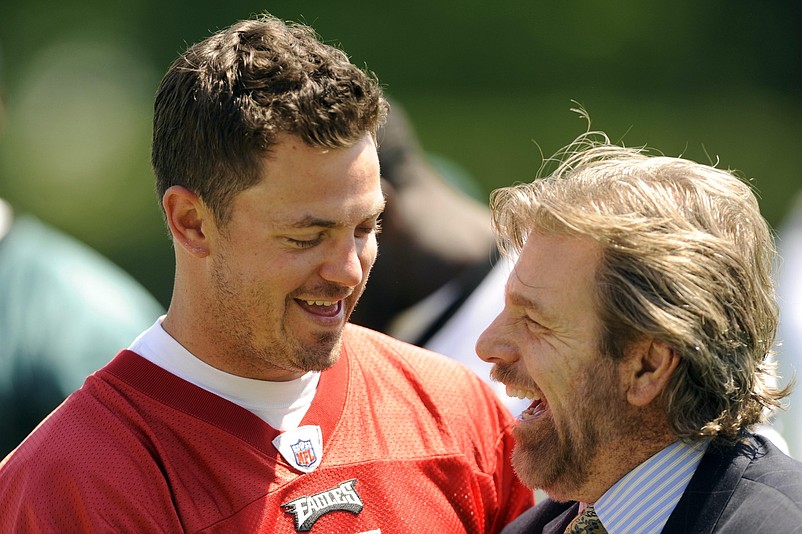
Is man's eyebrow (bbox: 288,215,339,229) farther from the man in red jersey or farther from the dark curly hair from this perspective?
the dark curly hair

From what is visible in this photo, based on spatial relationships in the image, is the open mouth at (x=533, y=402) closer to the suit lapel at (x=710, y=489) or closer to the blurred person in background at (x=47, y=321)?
the suit lapel at (x=710, y=489)

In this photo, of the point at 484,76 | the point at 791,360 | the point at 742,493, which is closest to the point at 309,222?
the point at 742,493

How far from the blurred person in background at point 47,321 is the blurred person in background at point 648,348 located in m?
1.40

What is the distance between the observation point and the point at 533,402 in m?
2.31

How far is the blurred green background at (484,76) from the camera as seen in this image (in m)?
8.86

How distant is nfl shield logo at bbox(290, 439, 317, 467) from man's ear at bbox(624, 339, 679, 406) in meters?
0.64

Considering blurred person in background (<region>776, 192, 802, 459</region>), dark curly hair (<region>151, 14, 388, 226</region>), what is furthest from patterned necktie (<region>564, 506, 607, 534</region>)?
blurred person in background (<region>776, 192, 802, 459</region>)

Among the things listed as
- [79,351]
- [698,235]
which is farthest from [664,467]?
[79,351]

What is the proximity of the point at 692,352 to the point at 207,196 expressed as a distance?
1.00m

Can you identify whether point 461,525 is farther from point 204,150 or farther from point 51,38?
point 51,38

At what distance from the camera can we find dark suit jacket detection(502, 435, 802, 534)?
6.04 feet

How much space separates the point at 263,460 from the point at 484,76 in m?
7.49

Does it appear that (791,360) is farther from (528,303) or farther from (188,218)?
(188,218)

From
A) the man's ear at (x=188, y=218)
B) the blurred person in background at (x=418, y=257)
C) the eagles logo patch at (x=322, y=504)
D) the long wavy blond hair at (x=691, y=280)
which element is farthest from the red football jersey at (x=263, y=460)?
the blurred person in background at (x=418, y=257)
